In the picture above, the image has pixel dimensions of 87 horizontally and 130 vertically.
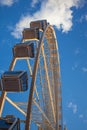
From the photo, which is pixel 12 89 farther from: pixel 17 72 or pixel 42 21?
pixel 42 21

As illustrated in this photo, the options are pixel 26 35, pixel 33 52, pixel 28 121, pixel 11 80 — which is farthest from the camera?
pixel 26 35

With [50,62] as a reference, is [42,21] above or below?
above

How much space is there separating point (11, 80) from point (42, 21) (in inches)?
275

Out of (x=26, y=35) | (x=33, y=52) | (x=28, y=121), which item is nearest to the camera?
(x=28, y=121)

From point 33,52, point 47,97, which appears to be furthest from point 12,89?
point 47,97

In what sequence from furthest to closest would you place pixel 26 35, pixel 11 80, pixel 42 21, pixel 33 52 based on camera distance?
pixel 42 21 → pixel 26 35 → pixel 33 52 → pixel 11 80

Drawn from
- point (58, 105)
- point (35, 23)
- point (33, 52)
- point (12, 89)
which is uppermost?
point (35, 23)

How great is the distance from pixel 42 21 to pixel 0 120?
29.0ft

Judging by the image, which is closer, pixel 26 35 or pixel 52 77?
pixel 26 35

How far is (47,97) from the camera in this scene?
2006 centimetres

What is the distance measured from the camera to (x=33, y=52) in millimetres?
17922

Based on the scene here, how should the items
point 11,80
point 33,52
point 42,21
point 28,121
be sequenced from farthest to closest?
point 42,21 < point 33,52 < point 11,80 < point 28,121

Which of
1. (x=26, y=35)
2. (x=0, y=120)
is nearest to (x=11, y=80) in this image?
(x=0, y=120)

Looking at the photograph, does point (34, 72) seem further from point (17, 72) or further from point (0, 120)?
point (0, 120)
